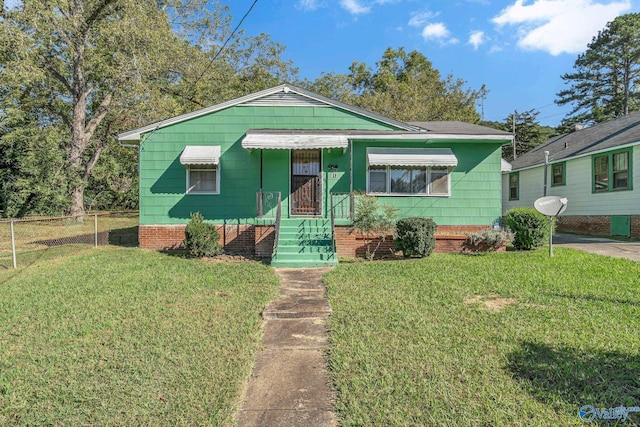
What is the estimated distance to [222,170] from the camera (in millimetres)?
10602

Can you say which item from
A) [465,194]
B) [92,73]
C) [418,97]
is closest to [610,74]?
[418,97]

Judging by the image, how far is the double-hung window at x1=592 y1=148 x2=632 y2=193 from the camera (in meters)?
12.8

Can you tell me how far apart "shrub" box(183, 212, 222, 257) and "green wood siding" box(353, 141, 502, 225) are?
16.4 ft

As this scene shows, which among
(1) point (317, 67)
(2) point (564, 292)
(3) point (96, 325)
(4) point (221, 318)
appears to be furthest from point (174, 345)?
(1) point (317, 67)

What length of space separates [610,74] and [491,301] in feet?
125

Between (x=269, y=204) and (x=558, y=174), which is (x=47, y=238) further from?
(x=558, y=174)

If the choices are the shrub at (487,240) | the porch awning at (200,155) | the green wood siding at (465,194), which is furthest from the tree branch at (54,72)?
the shrub at (487,240)

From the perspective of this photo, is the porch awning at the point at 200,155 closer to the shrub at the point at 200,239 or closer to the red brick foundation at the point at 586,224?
the shrub at the point at 200,239

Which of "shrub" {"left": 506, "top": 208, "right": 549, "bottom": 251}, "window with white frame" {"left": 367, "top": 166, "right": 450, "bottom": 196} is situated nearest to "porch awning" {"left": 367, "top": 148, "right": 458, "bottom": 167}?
"window with white frame" {"left": 367, "top": 166, "right": 450, "bottom": 196}

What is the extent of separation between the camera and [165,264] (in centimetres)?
827

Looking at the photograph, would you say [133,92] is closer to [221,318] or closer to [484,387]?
[221,318]

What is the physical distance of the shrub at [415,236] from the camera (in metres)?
8.59

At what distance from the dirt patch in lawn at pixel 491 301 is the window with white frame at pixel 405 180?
5430mm

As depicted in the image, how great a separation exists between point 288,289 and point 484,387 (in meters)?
3.86
